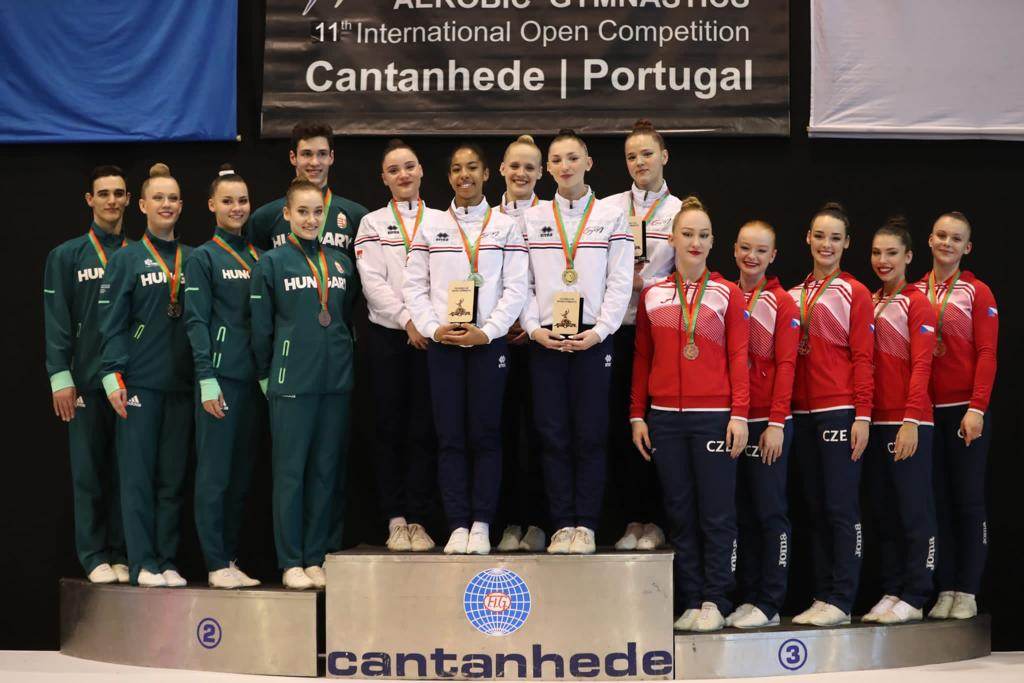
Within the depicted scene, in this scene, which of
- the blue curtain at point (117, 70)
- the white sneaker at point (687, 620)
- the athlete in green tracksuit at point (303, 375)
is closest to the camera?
the white sneaker at point (687, 620)

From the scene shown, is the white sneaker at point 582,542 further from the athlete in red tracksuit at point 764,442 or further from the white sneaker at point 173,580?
the white sneaker at point 173,580

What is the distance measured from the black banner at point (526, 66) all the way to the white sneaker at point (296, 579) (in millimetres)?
2111

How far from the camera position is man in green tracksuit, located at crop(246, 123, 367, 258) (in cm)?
483

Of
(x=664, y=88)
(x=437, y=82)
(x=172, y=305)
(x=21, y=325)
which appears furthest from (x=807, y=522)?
(x=21, y=325)

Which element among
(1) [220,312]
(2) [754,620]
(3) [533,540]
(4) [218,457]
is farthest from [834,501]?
(1) [220,312]

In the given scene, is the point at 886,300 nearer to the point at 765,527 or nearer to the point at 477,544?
the point at 765,527

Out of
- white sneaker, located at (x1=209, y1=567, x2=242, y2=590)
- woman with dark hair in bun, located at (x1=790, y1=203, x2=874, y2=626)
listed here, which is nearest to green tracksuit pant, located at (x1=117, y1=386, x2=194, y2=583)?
white sneaker, located at (x1=209, y1=567, x2=242, y2=590)

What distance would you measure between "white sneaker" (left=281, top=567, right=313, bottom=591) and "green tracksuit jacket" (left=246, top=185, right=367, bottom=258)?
4.24ft

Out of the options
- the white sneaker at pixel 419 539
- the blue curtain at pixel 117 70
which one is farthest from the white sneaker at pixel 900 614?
the blue curtain at pixel 117 70

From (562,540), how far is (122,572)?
72.0 inches

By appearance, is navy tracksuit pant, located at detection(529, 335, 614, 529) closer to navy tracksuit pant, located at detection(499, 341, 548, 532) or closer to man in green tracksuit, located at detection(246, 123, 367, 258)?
navy tracksuit pant, located at detection(499, 341, 548, 532)

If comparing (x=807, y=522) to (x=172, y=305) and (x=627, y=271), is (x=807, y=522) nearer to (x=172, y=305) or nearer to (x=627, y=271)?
(x=627, y=271)

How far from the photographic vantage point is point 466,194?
4.55 m

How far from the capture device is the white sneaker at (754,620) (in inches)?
170
